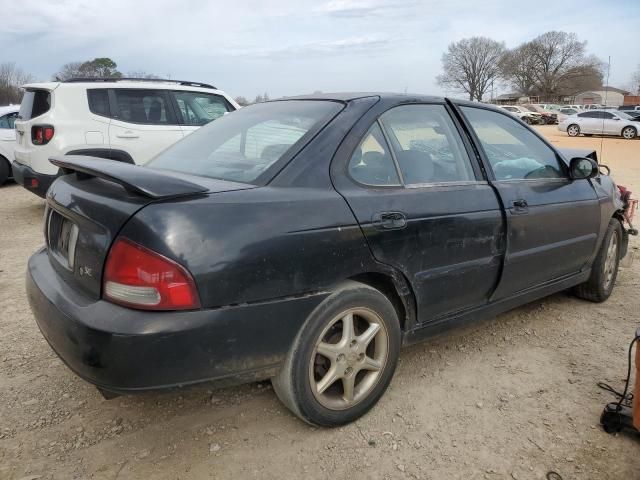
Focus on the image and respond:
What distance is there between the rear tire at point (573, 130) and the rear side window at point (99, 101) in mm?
27230

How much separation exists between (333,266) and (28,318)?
2.63 meters

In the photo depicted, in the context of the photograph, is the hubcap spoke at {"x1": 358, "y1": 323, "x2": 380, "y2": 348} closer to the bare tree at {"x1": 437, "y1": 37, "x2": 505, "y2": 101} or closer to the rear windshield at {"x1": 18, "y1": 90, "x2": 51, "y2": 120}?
the rear windshield at {"x1": 18, "y1": 90, "x2": 51, "y2": 120}

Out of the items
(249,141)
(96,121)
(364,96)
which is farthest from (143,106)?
(364,96)

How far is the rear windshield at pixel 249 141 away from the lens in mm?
2459

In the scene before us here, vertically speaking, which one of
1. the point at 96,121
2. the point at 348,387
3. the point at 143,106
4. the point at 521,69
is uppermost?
the point at 521,69

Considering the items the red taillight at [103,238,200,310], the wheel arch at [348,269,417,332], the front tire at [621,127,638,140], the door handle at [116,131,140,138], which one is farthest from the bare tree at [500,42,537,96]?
the red taillight at [103,238,200,310]

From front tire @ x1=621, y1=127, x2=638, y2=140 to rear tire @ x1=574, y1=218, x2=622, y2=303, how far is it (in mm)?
26262

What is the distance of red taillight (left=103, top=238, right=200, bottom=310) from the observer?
1.90 metres

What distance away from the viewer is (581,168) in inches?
143

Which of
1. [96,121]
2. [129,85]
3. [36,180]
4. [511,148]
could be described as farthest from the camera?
[129,85]

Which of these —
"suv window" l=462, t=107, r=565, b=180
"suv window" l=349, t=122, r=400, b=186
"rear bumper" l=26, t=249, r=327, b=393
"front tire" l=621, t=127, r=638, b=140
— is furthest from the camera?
"front tire" l=621, t=127, r=638, b=140

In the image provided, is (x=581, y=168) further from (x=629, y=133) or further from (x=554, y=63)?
(x=554, y=63)

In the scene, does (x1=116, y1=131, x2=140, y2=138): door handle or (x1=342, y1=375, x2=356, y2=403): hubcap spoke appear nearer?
(x1=342, y1=375, x2=356, y2=403): hubcap spoke

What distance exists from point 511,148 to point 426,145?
0.86 metres
